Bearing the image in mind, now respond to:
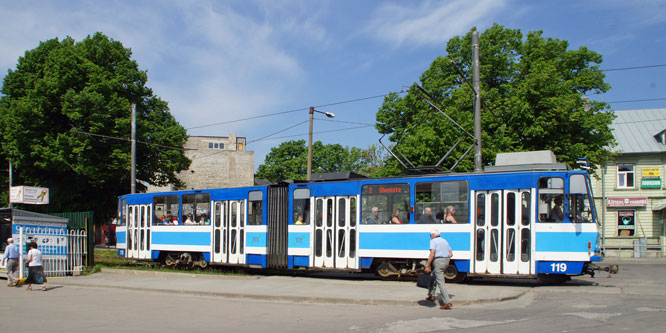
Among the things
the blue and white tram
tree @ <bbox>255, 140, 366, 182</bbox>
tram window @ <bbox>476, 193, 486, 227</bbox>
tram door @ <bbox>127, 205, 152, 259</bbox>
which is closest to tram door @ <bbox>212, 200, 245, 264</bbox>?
the blue and white tram

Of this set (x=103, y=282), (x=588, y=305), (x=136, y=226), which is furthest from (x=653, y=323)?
(x=136, y=226)

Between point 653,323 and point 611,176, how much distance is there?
3505 centimetres

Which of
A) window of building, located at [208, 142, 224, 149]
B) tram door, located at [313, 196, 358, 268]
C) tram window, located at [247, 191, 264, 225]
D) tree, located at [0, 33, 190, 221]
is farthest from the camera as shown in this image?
window of building, located at [208, 142, 224, 149]

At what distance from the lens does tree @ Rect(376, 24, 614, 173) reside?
26.5 meters

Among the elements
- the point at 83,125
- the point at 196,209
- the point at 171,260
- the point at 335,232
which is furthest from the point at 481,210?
the point at 83,125

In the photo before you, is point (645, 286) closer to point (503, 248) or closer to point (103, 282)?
point (503, 248)

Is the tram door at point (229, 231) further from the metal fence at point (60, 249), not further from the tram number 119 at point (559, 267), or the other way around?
the tram number 119 at point (559, 267)

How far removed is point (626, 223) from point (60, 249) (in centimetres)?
3668

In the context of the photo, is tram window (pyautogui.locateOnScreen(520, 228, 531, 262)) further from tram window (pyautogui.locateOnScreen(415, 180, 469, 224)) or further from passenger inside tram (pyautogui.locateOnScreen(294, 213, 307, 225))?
passenger inside tram (pyautogui.locateOnScreen(294, 213, 307, 225))

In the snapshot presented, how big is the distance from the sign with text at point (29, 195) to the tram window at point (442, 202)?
68.3 ft

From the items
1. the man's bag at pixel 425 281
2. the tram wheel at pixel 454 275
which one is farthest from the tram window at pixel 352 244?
the man's bag at pixel 425 281

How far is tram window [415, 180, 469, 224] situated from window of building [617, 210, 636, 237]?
3063cm

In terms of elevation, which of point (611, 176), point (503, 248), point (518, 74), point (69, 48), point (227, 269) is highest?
point (69, 48)

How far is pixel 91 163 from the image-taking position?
3030 centimetres
